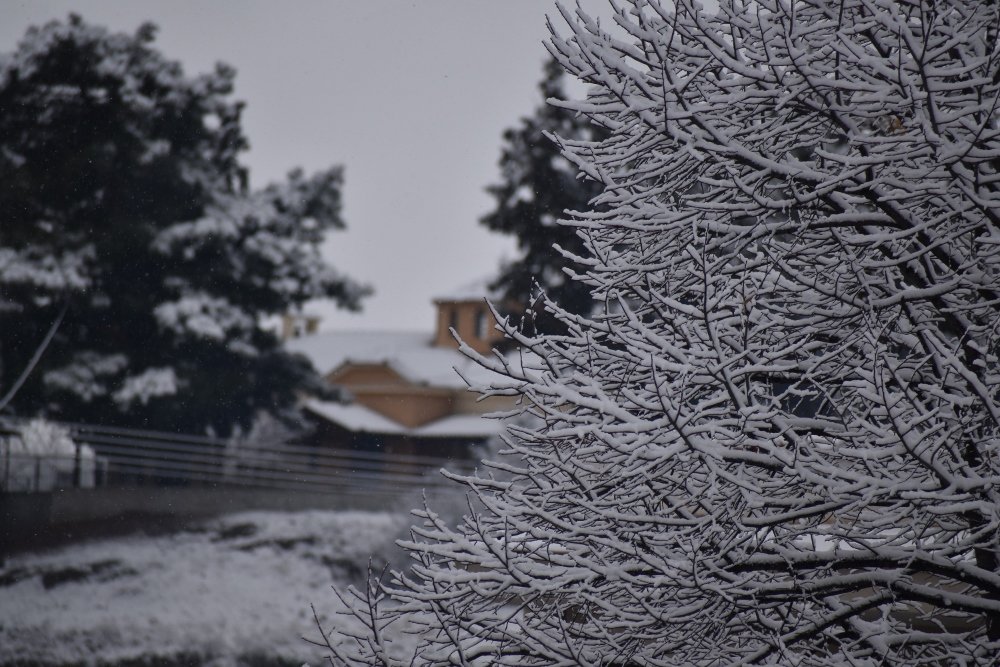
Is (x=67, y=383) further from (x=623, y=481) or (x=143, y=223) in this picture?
(x=623, y=481)

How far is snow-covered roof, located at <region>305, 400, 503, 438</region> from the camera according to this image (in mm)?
25334

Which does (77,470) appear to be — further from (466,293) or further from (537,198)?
(466,293)

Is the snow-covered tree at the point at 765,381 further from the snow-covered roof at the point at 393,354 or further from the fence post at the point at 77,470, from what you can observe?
the snow-covered roof at the point at 393,354

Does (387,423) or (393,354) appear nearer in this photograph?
(387,423)

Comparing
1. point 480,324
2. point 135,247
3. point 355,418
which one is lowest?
point 355,418

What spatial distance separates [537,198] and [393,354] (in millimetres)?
9974

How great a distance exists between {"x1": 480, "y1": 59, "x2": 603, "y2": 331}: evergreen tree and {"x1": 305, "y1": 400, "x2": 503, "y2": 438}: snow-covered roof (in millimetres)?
6111

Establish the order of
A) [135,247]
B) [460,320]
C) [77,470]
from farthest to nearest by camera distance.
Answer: [460,320] < [135,247] < [77,470]

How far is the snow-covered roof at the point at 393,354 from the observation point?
2727 cm

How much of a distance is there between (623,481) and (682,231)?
124cm

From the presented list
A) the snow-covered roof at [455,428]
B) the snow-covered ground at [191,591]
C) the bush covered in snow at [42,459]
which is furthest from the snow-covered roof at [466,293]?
the bush covered in snow at [42,459]

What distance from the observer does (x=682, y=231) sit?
4.07m

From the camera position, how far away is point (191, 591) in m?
17.0

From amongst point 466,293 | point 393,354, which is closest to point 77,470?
point 393,354
